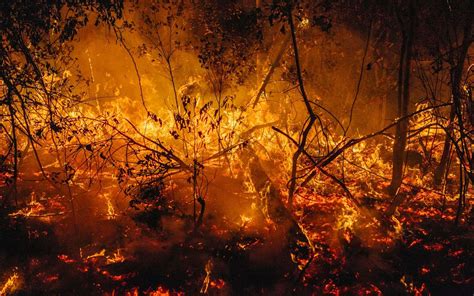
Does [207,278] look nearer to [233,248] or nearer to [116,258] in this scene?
[233,248]

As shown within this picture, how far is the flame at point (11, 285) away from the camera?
5.01 metres

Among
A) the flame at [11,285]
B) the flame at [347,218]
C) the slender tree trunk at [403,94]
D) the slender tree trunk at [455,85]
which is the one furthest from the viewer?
the flame at [347,218]

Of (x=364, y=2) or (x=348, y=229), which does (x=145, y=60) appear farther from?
(x=348, y=229)

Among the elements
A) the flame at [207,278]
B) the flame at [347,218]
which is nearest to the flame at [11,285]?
the flame at [207,278]

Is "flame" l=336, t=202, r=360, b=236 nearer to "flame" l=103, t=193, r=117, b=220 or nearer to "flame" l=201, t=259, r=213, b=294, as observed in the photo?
"flame" l=201, t=259, r=213, b=294

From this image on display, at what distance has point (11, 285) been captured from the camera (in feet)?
16.8

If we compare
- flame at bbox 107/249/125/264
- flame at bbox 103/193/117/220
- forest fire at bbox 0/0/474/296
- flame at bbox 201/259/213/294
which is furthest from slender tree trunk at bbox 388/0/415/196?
flame at bbox 103/193/117/220

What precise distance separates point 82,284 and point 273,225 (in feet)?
10.6

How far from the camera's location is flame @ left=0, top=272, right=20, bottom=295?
501 cm

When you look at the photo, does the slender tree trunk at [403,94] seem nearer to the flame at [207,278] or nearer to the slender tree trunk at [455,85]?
the slender tree trunk at [455,85]

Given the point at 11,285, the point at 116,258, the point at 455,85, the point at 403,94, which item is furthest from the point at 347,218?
the point at 11,285

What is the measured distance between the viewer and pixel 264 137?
1027 centimetres

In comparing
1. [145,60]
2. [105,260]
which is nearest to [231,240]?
[105,260]

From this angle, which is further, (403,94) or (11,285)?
(403,94)
